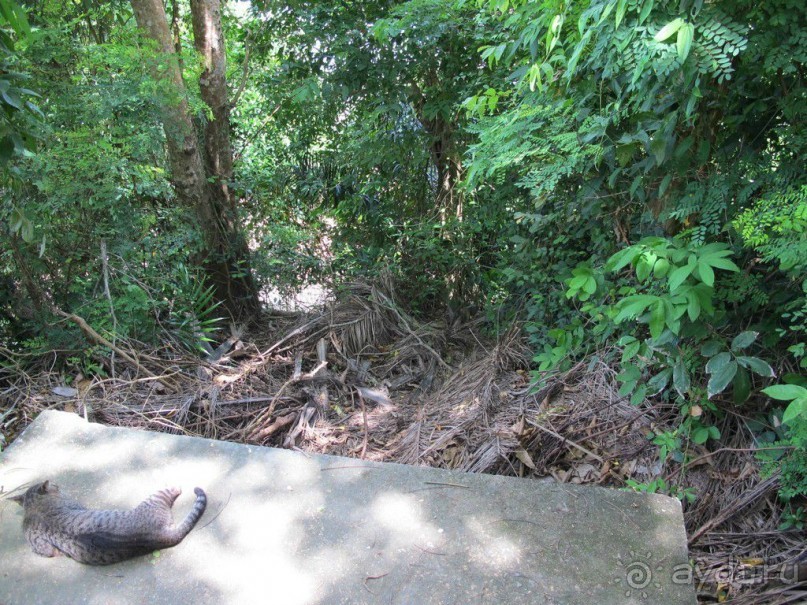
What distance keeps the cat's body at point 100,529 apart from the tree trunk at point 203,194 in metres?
3.40

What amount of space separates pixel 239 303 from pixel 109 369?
1.64 m

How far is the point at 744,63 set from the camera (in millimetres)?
2500

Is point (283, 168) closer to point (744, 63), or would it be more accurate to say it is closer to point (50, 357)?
point (50, 357)

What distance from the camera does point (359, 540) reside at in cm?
227

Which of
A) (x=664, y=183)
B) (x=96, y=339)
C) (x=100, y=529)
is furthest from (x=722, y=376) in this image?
(x=96, y=339)

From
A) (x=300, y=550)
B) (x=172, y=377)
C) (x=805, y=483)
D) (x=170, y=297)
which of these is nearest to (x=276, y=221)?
(x=170, y=297)

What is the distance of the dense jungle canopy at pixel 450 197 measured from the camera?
2580 millimetres

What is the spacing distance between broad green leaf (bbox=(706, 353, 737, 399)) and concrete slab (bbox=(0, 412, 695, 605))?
0.62m

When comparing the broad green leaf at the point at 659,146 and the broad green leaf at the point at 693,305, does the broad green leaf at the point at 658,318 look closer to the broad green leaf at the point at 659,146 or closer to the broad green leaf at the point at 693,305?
the broad green leaf at the point at 693,305

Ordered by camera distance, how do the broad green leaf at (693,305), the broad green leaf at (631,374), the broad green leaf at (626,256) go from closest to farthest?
1. the broad green leaf at (693,305)
2. the broad green leaf at (626,256)
3. the broad green leaf at (631,374)

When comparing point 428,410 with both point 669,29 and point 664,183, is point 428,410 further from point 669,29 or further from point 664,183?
point 669,29

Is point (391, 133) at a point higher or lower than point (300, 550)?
higher

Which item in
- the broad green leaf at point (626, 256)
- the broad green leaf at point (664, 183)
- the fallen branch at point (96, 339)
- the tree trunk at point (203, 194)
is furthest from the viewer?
the tree trunk at point (203, 194)

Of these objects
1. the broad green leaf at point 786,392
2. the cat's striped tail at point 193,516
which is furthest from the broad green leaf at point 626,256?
the cat's striped tail at point 193,516
